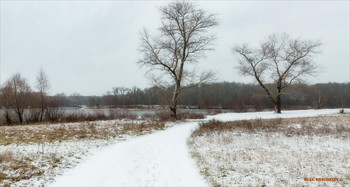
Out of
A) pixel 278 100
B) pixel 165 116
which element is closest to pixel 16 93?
pixel 165 116

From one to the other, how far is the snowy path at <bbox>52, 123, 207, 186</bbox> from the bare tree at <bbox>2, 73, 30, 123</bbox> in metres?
30.8

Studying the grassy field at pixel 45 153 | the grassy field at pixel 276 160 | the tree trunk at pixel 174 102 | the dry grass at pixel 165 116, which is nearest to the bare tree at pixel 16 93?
the dry grass at pixel 165 116

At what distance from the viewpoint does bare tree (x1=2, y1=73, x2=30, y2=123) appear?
3456 cm

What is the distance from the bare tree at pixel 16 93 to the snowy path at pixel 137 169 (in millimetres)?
30833

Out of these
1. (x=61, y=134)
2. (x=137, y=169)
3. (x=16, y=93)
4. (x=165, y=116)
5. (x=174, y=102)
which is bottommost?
(x=137, y=169)

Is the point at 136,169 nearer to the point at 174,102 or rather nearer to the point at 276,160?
the point at 276,160

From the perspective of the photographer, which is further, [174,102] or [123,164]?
[174,102]

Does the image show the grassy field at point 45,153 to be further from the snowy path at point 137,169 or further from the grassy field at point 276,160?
the grassy field at point 276,160

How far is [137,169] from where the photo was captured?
7.70 meters

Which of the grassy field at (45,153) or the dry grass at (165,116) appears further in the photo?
the dry grass at (165,116)

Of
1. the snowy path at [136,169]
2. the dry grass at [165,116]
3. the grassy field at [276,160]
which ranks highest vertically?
the dry grass at [165,116]

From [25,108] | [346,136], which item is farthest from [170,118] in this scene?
[25,108]

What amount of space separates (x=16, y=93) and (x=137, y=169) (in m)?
35.6

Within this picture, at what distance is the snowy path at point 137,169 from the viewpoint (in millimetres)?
6559
